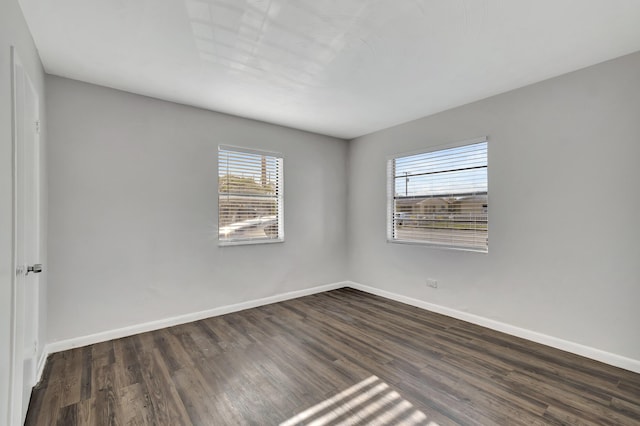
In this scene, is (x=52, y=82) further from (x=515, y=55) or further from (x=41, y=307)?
(x=515, y=55)

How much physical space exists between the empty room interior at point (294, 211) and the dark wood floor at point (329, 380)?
20mm

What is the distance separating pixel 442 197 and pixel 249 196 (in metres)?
2.59

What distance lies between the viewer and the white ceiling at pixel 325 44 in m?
1.89

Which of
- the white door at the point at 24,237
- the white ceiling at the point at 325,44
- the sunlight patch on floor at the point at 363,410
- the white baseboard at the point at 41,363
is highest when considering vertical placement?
the white ceiling at the point at 325,44

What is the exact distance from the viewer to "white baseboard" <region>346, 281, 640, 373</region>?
249 centimetres

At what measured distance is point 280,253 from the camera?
172 inches

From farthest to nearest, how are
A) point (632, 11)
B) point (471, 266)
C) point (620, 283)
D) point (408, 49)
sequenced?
point (471, 266) → point (620, 283) → point (408, 49) → point (632, 11)

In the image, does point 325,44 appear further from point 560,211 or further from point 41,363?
point 41,363

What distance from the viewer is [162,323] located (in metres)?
3.35

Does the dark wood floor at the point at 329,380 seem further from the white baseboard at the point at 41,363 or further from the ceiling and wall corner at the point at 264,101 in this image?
the ceiling and wall corner at the point at 264,101

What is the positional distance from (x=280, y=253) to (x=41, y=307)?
102 inches

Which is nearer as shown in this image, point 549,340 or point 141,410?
point 141,410

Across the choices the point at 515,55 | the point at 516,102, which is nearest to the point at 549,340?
the point at 516,102

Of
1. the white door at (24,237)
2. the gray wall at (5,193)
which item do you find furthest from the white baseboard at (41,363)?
the gray wall at (5,193)
